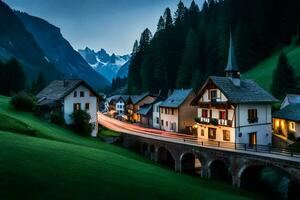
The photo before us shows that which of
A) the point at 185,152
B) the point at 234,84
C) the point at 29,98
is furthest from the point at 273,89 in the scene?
the point at 29,98

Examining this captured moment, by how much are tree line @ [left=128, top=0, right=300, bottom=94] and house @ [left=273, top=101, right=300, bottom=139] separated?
3958cm

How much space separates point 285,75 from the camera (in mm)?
71125

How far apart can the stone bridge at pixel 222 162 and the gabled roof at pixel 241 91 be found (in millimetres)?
9247

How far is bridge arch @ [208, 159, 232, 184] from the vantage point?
42625mm

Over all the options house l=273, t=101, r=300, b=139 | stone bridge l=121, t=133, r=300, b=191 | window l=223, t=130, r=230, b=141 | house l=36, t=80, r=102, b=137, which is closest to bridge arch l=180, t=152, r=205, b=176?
stone bridge l=121, t=133, r=300, b=191

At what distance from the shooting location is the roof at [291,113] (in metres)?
52.8

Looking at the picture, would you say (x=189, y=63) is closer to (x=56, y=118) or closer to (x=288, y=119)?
(x=288, y=119)

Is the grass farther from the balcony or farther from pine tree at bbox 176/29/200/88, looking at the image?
pine tree at bbox 176/29/200/88

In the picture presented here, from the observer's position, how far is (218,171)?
144 ft

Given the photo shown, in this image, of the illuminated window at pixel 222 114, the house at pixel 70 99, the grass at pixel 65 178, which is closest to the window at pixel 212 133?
the illuminated window at pixel 222 114

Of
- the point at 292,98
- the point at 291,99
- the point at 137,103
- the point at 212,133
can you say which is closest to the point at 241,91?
the point at 212,133

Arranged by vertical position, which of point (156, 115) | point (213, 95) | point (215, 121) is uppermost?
point (213, 95)

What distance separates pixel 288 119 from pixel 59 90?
4498 centimetres

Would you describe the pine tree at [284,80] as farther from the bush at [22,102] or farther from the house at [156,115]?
the bush at [22,102]
